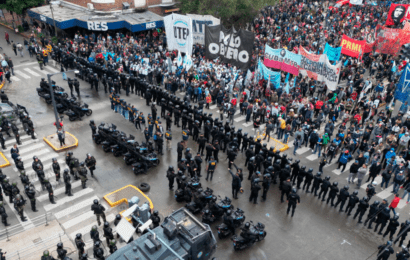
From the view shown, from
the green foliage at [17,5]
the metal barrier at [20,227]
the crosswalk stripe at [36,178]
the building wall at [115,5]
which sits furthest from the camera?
the green foliage at [17,5]

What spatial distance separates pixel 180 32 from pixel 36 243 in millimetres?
21102

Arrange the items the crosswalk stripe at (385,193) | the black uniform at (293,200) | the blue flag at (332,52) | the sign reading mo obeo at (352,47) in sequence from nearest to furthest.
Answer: the black uniform at (293,200), the crosswalk stripe at (385,193), the blue flag at (332,52), the sign reading mo obeo at (352,47)

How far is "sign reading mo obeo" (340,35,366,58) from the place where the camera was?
28.3m

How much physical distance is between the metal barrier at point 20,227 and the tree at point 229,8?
98.0 feet

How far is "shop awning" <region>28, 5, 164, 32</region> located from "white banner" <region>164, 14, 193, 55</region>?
9.12 m

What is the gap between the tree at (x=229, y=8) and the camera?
126 feet

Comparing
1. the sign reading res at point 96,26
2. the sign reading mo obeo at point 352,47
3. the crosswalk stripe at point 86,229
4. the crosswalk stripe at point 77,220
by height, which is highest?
the sign reading mo obeo at point 352,47

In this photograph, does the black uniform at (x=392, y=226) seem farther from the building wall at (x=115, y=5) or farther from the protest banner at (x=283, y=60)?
the building wall at (x=115, y=5)

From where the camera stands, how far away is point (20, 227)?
14875 millimetres

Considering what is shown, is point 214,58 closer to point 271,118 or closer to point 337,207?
point 271,118

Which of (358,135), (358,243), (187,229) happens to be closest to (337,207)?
(358,243)

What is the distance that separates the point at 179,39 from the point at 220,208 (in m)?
19.2

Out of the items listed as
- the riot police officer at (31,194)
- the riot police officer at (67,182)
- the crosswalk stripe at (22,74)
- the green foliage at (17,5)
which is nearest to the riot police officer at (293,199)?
the riot police officer at (67,182)

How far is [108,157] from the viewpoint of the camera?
19953mm
